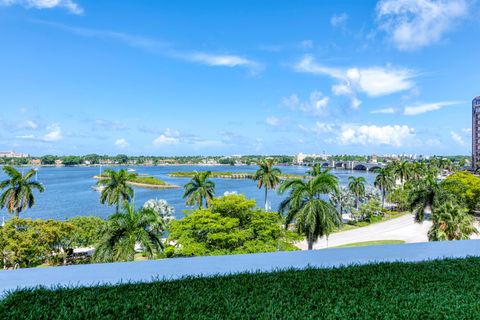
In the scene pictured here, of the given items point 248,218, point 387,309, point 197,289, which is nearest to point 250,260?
point 197,289

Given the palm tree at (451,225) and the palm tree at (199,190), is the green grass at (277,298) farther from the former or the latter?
the palm tree at (199,190)

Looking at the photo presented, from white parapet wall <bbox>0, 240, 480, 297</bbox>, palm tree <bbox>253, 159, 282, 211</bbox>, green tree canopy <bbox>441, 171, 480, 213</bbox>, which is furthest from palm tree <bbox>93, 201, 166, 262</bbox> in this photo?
green tree canopy <bbox>441, 171, 480, 213</bbox>

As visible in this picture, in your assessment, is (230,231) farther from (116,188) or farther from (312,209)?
(116,188)

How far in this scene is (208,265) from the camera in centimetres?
613

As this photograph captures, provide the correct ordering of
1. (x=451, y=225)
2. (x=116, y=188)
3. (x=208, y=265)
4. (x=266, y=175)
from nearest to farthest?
(x=208, y=265) → (x=451, y=225) → (x=116, y=188) → (x=266, y=175)

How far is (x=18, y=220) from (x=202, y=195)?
12.8 m

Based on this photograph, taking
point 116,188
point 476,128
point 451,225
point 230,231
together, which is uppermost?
point 476,128

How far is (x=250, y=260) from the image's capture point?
6.43 metres

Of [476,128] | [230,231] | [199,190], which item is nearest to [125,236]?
[230,231]

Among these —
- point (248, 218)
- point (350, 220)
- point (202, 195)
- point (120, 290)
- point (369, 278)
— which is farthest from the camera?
point (350, 220)

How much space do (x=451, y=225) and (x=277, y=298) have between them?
1600cm

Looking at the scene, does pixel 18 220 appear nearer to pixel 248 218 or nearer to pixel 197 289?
pixel 248 218

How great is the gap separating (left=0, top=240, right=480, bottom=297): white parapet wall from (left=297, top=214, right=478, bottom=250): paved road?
17.0 m

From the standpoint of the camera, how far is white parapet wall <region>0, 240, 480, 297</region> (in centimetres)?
538
